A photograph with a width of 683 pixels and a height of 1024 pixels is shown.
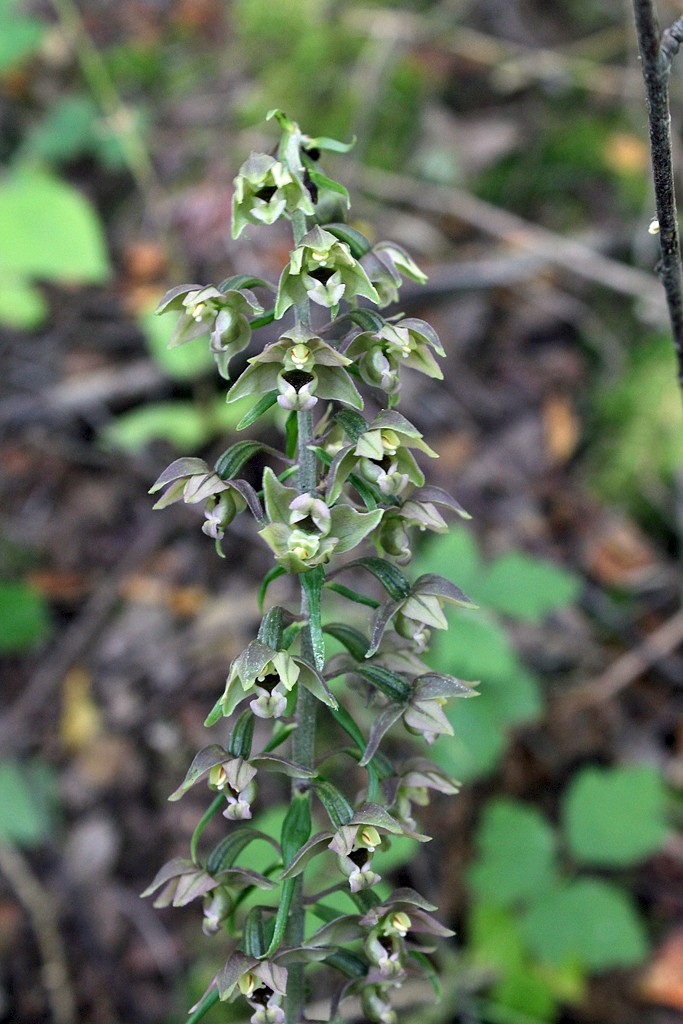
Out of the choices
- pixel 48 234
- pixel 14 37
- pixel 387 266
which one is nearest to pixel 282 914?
pixel 387 266

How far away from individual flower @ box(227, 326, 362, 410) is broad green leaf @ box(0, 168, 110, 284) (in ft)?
9.25

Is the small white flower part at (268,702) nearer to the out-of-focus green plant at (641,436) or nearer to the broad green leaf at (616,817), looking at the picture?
the broad green leaf at (616,817)

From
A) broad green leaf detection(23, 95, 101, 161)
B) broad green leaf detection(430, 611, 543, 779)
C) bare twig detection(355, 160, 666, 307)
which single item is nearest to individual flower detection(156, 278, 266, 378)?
broad green leaf detection(430, 611, 543, 779)

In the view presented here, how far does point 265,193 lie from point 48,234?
2.97 m

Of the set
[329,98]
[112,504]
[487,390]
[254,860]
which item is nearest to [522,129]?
[329,98]

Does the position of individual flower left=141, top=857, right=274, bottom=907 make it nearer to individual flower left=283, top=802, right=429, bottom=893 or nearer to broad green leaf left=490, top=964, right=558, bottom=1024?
Answer: individual flower left=283, top=802, right=429, bottom=893

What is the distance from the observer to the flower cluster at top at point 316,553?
1.58 meters

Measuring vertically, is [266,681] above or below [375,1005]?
above

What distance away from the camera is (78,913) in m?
3.63

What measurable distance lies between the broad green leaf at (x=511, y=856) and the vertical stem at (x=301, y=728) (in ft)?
5.41

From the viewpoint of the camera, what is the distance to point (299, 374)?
162 cm

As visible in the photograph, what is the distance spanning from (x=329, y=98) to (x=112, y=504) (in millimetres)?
2652

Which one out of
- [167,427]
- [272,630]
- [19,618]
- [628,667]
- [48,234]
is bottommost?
[19,618]

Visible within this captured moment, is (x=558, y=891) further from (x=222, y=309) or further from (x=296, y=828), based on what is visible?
(x=222, y=309)
